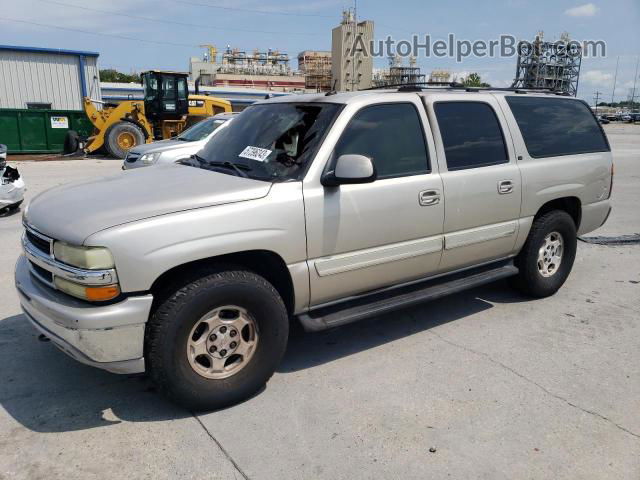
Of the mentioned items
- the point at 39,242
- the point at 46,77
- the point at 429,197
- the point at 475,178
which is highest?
the point at 46,77

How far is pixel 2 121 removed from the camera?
1906cm

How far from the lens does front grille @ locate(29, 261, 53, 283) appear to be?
3048 mm

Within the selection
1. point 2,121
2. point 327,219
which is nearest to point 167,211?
point 327,219

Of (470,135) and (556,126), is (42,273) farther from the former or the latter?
(556,126)

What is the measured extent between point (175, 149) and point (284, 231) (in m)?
7.45

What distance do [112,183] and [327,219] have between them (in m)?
1.46

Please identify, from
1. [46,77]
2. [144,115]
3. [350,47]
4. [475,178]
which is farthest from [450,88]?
[350,47]

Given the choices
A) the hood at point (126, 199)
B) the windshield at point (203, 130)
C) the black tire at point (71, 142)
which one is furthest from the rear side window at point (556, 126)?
the black tire at point (71, 142)

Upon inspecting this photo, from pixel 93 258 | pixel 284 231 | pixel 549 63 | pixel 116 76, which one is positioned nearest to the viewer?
pixel 93 258

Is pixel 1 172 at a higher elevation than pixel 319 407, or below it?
higher

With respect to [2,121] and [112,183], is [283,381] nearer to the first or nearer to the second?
[112,183]

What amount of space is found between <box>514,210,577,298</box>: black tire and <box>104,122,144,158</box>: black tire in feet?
51.5

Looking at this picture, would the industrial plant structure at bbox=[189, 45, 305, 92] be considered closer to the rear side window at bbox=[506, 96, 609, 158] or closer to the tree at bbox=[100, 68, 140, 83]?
the tree at bbox=[100, 68, 140, 83]

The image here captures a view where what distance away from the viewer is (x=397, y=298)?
3.92 metres
